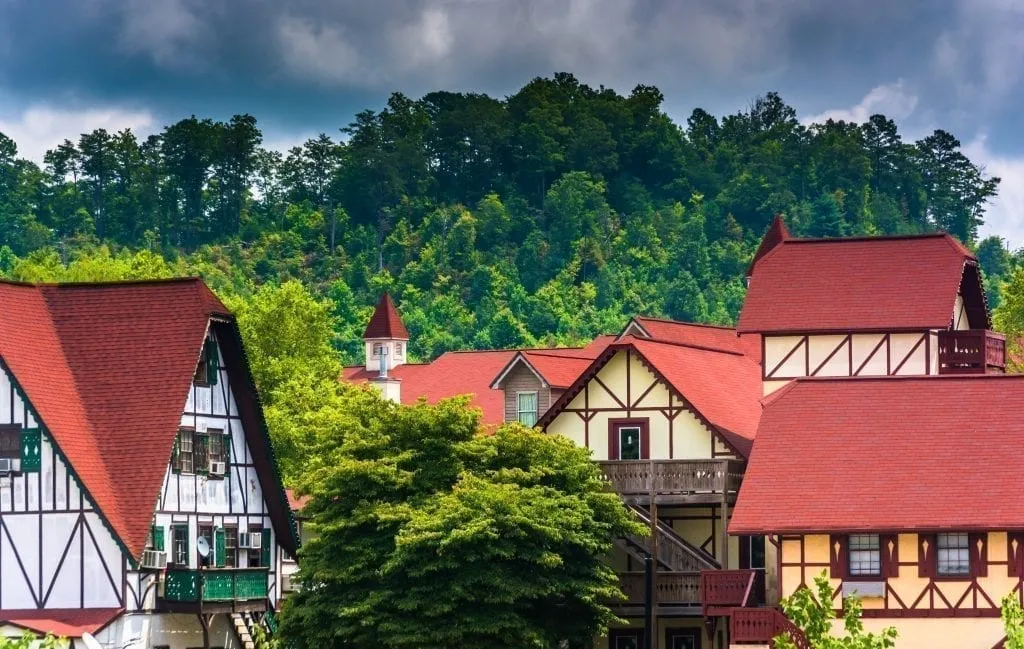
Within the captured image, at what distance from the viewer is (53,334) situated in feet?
231

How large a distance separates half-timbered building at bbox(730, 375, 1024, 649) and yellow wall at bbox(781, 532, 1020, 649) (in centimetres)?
2

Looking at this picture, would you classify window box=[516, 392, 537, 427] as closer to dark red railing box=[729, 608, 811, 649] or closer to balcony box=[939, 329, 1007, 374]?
balcony box=[939, 329, 1007, 374]

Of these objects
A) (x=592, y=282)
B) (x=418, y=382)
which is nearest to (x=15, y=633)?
(x=418, y=382)

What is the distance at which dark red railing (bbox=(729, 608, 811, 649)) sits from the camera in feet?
197

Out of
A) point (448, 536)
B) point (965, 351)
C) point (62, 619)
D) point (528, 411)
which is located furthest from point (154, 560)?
point (965, 351)

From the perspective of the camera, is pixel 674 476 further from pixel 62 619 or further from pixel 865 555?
pixel 62 619

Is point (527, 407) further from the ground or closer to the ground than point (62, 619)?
further from the ground

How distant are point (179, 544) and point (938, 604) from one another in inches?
825

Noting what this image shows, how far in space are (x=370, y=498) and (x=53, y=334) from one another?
1091cm

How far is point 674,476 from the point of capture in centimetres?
6919

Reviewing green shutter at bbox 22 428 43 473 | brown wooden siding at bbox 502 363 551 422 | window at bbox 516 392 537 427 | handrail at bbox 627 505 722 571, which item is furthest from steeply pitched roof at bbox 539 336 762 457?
green shutter at bbox 22 428 43 473

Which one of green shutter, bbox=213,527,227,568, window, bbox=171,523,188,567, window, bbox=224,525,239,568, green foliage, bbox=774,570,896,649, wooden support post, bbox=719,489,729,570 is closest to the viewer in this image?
green foliage, bbox=774,570,896,649

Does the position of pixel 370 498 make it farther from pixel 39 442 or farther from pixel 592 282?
pixel 592 282

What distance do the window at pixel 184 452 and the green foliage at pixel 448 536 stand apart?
3.99 m
